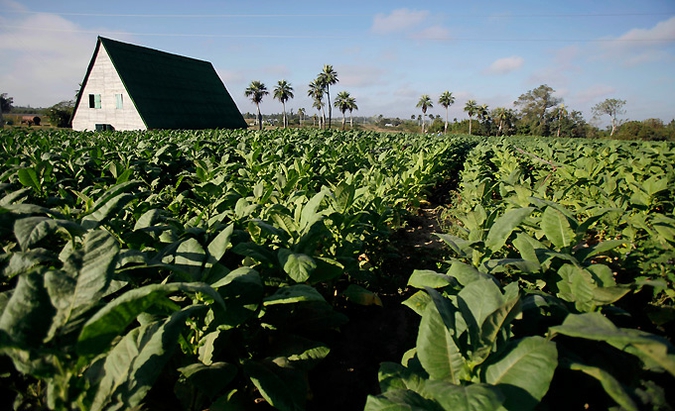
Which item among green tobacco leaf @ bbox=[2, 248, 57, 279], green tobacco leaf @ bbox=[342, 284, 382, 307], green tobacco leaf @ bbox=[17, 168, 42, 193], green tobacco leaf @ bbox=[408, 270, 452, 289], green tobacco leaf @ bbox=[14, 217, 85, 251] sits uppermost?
green tobacco leaf @ bbox=[17, 168, 42, 193]

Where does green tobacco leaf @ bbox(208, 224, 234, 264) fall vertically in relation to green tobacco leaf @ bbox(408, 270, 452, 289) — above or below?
above

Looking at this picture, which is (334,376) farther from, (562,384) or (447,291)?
(562,384)

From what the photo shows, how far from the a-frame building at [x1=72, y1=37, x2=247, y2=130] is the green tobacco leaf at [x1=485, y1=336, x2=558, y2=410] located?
34.2 metres

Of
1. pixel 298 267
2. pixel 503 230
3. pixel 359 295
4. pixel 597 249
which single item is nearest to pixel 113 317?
pixel 298 267

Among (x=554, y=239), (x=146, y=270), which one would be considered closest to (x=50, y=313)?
(x=146, y=270)

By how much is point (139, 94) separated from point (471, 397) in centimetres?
3682

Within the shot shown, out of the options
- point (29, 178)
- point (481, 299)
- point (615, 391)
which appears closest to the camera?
point (615, 391)

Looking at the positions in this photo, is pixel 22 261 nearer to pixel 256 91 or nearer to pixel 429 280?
pixel 429 280

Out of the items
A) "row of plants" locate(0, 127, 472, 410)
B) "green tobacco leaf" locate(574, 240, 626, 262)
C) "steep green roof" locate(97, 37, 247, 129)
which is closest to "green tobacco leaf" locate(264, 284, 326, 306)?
"row of plants" locate(0, 127, 472, 410)

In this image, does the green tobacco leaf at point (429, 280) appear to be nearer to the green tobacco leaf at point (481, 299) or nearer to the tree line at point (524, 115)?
the green tobacco leaf at point (481, 299)

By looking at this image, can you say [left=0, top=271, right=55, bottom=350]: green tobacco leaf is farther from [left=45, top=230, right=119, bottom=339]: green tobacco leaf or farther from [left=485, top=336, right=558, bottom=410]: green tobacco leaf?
[left=485, top=336, right=558, bottom=410]: green tobacco leaf

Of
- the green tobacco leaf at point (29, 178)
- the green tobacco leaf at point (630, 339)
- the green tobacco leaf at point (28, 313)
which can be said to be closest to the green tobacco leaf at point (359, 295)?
the green tobacco leaf at point (630, 339)

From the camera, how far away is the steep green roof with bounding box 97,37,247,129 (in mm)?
31328

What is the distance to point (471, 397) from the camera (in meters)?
0.98
